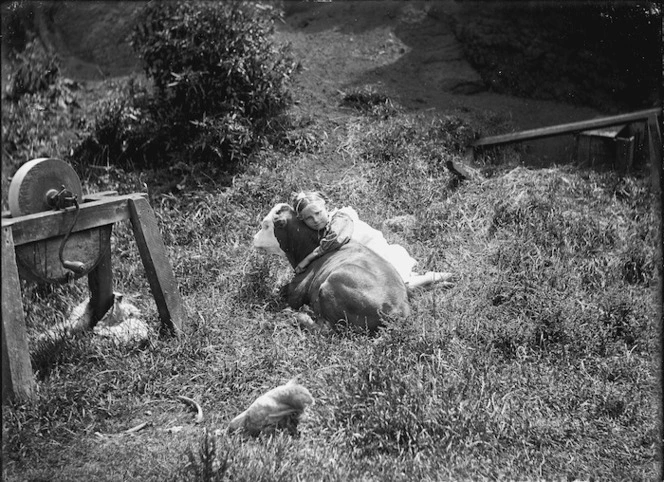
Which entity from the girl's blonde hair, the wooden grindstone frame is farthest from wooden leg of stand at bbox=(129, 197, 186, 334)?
the girl's blonde hair

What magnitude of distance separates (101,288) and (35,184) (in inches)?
51.2

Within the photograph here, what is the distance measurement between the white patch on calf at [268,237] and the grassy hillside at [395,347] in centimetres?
28

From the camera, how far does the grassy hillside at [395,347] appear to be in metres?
4.71

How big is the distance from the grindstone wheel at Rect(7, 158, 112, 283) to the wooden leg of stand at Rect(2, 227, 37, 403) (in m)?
0.25

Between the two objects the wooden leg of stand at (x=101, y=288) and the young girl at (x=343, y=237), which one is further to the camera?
the young girl at (x=343, y=237)

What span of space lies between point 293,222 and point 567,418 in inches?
124

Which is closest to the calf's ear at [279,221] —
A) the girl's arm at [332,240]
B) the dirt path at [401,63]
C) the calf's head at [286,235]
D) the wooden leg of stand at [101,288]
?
the calf's head at [286,235]

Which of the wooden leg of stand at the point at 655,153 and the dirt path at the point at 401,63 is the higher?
the dirt path at the point at 401,63

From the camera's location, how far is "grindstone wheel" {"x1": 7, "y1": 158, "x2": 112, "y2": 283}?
17.4 ft

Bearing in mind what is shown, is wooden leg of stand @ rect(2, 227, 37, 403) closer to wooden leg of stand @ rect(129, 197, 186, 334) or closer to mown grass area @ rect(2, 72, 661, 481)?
mown grass area @ rect(2, 72, 661, 481)

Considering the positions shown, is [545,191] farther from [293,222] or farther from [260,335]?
[260,335]

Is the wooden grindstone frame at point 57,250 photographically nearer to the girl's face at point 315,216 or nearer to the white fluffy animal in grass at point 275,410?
the girl's face at point 315,216

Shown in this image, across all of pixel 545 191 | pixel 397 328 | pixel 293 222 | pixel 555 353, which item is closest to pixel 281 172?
pixel 293 222

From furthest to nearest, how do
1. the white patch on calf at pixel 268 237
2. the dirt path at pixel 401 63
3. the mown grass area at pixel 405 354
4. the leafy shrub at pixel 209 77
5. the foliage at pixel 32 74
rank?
the dirt path at pixel 401 63
the foliage at pixel 32 74
the leafy shrub at pixel 209 77
the white patch on calf at pixel 268 237
the mown grass area at pixel 405 354
